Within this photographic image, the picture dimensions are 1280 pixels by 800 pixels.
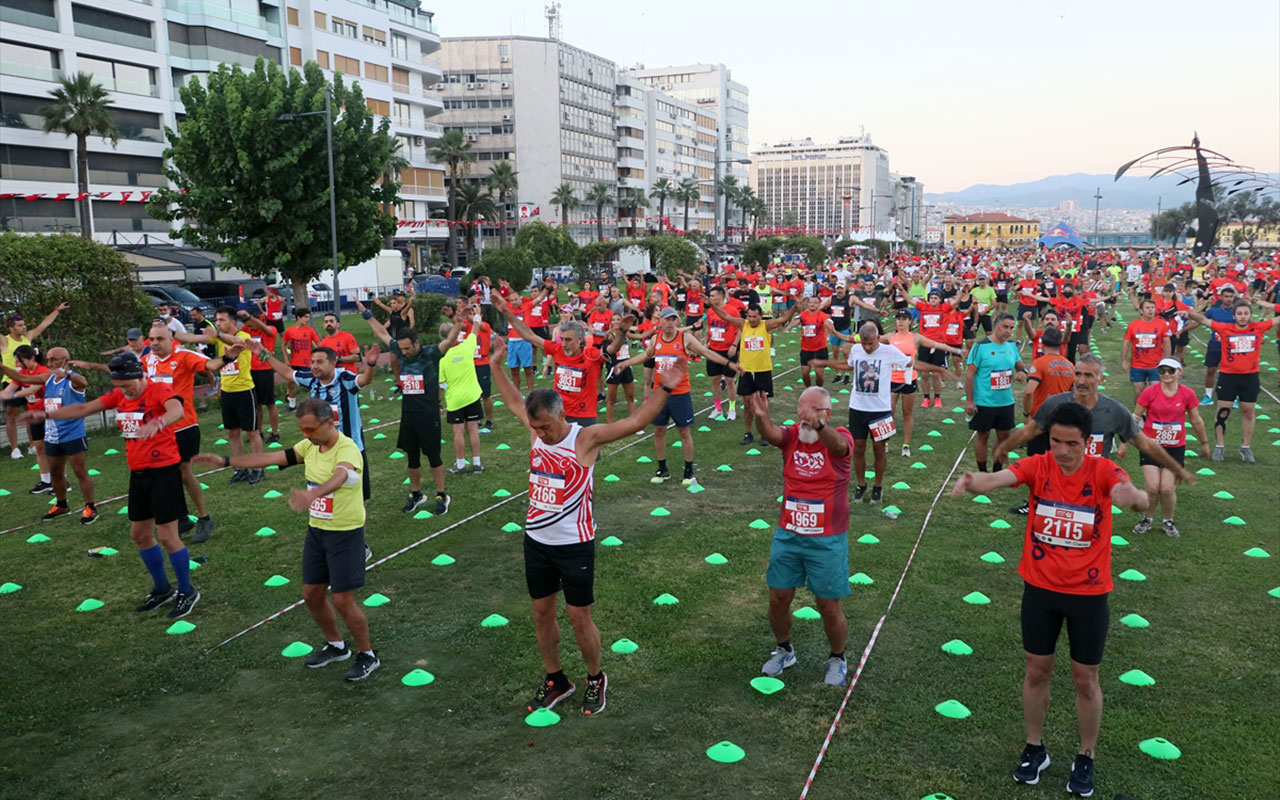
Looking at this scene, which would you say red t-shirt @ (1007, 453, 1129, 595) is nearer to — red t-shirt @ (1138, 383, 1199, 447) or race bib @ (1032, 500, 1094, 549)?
race bib @ (1032, 500, 1094, 549)

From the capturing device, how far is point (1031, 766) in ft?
14.4

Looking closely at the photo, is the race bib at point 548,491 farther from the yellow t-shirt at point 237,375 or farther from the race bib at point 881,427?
the yellow t-shirt at point 237,375

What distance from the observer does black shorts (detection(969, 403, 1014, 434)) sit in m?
9.47

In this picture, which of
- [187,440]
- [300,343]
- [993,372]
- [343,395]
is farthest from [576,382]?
[300,343]

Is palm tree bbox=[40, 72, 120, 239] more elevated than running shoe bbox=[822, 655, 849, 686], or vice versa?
palm tree bbox=[40, 72, 120, 239]

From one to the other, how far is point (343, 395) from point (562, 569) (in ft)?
12.7

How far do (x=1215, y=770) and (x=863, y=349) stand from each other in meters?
5.20

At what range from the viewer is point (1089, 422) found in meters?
4.25

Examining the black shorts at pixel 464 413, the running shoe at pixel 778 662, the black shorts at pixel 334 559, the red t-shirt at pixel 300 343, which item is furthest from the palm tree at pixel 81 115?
the running shoe at pixel 778 662

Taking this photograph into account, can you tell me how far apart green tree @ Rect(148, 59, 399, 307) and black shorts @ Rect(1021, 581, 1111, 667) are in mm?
24228

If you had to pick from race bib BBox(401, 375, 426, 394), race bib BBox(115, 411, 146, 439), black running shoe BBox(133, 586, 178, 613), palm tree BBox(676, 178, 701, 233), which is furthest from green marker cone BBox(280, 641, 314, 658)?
palm tree BBox(676, 178, 701, 233)

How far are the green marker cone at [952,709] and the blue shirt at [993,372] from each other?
499 centimetres

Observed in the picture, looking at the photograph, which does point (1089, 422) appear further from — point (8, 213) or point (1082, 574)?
point (8, 213)

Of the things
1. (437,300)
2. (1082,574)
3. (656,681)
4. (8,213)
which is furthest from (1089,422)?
(8,213)
